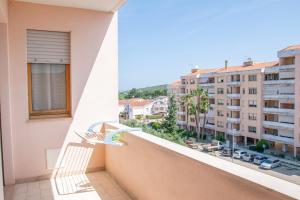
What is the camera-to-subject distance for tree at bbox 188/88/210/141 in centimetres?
218

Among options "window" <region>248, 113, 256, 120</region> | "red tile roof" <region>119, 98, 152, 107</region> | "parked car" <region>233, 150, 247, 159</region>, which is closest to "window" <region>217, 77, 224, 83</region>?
"window" <region>248, 113, 256, 120</region>

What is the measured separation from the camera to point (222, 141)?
1.91m

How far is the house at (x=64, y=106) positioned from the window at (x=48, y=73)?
0.04 ft

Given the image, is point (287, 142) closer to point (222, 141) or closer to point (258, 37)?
point (222, 141)

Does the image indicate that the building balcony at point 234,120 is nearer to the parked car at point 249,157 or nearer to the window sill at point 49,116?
the parked car at point 249,157

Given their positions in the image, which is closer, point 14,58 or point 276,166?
point 276,166

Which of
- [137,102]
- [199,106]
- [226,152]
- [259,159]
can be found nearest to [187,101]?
[199,106]

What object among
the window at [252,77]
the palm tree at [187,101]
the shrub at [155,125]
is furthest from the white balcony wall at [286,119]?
the shrub at [155,125]

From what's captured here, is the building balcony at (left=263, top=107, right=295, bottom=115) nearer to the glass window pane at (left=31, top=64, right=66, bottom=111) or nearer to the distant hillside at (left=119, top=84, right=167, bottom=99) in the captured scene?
the distant hillside at (left=119, top=84, right=167, bottom=99)

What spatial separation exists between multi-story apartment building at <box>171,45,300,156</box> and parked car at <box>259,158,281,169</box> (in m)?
0.08

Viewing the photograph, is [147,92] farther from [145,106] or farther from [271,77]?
[271,77]

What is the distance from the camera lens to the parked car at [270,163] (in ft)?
4.80

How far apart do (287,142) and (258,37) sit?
1.15 meters

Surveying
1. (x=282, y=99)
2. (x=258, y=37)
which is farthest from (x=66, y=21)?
(x=282, y=99)
